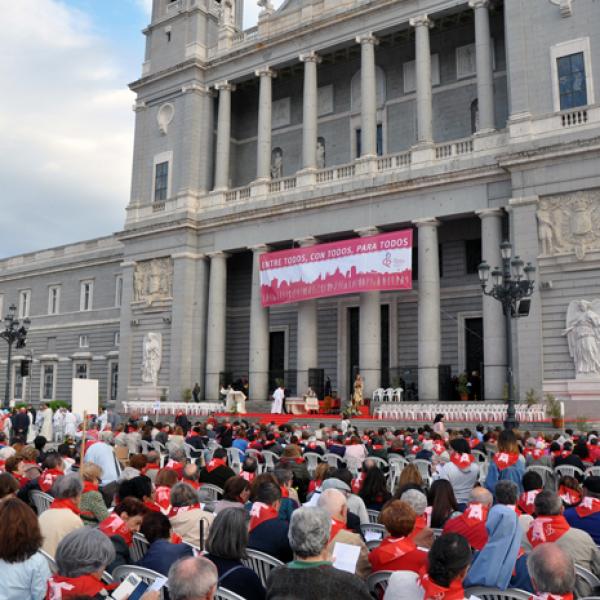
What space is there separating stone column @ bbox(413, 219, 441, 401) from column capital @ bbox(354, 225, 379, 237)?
1.85 m

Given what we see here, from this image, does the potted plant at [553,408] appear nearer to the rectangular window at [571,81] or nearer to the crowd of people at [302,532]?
the rectangular window at [571,81]

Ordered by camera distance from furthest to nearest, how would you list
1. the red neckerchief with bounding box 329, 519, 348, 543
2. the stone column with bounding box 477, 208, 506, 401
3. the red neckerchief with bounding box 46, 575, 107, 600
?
the stone column with bounding box 477, 208, 506, 401, the red neckerchief with bounding box 329, 519, 348, 543, the red neckerchief with bounding box 46, 575, 107, 600

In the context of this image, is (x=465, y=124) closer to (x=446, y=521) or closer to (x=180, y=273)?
(x=180, y=273)

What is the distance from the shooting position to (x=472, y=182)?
27.2 metres

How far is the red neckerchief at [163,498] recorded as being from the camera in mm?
7199

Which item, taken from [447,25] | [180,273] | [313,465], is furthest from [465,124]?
[313,465]

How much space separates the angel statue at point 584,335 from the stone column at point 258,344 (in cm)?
1427

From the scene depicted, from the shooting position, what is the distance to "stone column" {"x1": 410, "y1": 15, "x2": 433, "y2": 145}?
28953 mm

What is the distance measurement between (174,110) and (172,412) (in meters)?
16.7

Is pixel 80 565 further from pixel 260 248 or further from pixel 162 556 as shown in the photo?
pixel 260 248

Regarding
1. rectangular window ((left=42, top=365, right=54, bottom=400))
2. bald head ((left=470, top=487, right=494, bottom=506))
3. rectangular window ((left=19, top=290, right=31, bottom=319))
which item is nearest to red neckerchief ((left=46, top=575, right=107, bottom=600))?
bald head ((left=470, top=487, right=494, bottom=506))

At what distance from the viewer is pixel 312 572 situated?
399 centimetres

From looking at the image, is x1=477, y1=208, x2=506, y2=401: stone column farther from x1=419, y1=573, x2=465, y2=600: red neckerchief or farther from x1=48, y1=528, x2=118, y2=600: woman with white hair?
x1=48, y1=528, x2=118, y2=600: woman with white hair

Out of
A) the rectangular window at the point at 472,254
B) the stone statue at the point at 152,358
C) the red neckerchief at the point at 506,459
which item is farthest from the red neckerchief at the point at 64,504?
the stone statue at the point at 152,358
